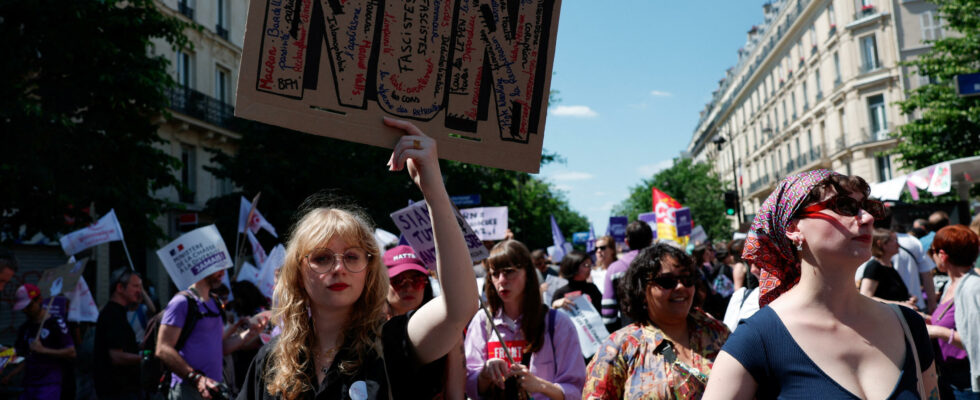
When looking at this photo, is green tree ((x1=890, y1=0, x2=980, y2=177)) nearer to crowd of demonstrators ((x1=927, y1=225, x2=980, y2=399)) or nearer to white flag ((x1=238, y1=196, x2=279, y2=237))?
white flag ((x1=238, y1=196, x2=279, y2=237))

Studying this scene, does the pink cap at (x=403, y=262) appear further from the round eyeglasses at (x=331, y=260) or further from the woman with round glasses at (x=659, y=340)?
the round eyeglasses at (x=331, y=260)

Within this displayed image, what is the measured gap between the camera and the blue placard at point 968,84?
10.2 metres

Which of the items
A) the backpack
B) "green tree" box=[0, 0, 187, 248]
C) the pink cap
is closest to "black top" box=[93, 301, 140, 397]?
the backpack

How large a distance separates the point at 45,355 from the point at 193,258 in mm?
2146

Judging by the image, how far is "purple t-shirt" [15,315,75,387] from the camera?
7598mm

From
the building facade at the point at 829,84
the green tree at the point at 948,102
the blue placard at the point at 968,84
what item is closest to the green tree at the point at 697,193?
the building facade at the point at 829,84

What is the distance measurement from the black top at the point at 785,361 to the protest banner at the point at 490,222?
8.89 metres

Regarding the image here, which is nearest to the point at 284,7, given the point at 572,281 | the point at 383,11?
the point at 383,11

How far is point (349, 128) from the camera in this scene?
2.36m

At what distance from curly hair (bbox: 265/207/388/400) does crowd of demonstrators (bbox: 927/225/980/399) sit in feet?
13.1

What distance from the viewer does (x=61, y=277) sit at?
363 inches

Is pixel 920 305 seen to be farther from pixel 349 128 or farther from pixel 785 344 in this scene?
pixel 349 128

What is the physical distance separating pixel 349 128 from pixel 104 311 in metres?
5.70

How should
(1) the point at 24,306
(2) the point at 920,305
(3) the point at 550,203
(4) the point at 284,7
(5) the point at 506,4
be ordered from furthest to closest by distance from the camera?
(3) the point at 550,203, (1) the point at 24,306, (2) the point at 920,305, (5) the point at 506,4, (4) the point at 284,7
